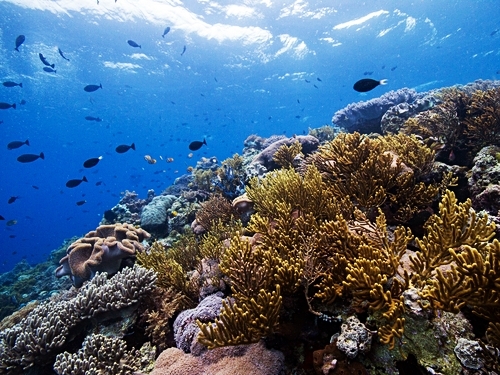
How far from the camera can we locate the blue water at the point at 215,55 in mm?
25594

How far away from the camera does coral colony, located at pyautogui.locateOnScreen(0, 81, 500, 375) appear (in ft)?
7.88

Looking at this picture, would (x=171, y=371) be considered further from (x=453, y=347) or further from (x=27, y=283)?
(x=27, y=283)

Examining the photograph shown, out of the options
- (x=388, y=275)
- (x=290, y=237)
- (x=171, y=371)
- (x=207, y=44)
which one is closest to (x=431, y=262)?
(x=388, y=275)

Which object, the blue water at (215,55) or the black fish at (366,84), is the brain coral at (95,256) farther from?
the blue water at (215,55)

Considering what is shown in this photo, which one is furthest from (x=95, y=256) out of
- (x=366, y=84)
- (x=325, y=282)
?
(x=366, y=84)

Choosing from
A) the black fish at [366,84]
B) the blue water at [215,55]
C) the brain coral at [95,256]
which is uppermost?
the blue water at [215,55]

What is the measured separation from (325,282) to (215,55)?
37887 mm

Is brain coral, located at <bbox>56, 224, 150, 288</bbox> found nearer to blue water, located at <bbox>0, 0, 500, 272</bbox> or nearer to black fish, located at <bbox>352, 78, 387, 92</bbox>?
black fish, located at <bbox>352, 78, 387, 92</bbox>

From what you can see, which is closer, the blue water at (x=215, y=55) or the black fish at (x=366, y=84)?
the black fish at (x=366, y=84)

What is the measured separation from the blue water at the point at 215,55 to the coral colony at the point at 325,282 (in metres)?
15.5

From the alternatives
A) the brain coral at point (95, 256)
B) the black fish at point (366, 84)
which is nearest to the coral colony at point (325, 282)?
the brain coral at point (95, 256)

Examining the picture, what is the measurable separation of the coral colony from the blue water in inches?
610

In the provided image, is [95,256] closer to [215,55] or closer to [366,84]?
[366,84]

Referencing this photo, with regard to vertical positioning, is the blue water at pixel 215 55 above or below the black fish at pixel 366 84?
above
